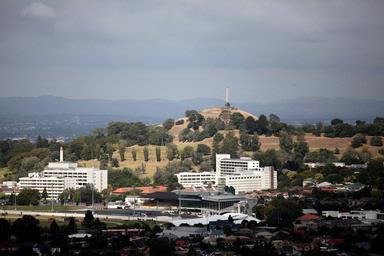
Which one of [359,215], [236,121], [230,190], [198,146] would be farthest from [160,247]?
[236,121]

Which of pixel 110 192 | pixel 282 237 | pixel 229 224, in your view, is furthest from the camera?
pixel 110 192

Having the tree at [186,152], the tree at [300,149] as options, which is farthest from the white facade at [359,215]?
the tree at [186,152]

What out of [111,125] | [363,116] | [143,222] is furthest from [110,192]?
[363,116]

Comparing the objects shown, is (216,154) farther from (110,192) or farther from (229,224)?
(229,224)

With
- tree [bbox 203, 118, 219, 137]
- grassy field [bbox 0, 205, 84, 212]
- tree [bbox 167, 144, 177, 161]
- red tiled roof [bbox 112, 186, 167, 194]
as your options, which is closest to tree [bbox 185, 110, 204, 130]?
tree [bbox 203, 118, 219, 137]

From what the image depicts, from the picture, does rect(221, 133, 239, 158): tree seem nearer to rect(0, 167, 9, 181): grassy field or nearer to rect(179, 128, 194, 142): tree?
rect(179, 128, 194, 142): tree

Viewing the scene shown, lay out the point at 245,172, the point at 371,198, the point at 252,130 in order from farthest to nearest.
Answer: the point at 252,130, the point at 245,172, the point at 371,198
